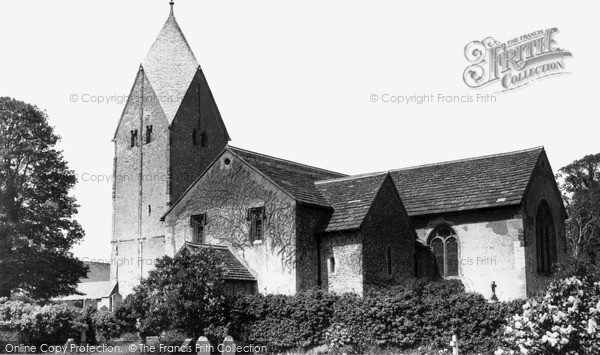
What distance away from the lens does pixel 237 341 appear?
3262cm

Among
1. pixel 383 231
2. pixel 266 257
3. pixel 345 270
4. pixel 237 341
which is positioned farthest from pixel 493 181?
pixel 237 341

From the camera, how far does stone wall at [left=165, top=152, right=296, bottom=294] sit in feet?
120

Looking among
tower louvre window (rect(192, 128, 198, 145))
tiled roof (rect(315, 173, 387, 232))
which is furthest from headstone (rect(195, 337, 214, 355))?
tower louvre window (rect(192, 128, 198, 145))

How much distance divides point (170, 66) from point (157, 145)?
256 inches

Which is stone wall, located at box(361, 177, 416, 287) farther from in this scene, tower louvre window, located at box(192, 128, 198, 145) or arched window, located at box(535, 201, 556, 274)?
tower louvre window, located at box(192, 128, 198, 145)

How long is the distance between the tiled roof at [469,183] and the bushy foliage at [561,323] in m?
19.4

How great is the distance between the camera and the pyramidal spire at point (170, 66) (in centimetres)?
6116

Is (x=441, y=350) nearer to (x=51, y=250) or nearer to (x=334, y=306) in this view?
(x=334, y=306)

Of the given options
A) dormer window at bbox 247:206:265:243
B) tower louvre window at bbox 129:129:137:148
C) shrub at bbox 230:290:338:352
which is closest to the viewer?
shrub at bbox 230:290:338:352

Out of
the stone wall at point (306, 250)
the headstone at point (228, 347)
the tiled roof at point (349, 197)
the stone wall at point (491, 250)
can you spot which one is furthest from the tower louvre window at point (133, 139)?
the headstone at point (228, 347)

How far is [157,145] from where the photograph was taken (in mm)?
61000

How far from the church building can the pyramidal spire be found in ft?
62.7

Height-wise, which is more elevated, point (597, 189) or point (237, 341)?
point (597, 189)

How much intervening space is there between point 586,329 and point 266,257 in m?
20.7
